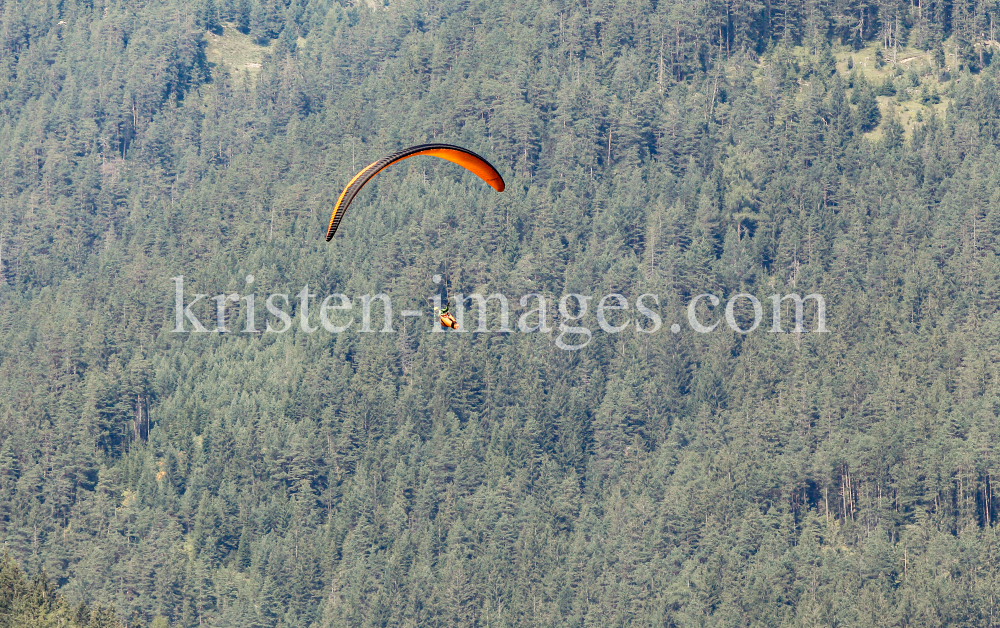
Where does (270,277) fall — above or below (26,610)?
above

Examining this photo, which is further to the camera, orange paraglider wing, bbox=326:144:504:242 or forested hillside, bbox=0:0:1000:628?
forested hillside, bbox=0:0:1000:628

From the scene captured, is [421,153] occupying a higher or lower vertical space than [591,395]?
higher

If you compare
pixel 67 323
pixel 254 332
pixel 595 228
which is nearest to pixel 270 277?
pixel 254 332

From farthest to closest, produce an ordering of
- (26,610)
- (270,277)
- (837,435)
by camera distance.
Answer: (270,277) < (837,435) < (26,610)

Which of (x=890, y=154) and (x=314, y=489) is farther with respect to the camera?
(x=890, y=154)

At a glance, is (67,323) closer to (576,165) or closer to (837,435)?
(576,165)

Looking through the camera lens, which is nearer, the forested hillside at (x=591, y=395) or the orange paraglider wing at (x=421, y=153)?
the orange paraglider wing at (x=421, y=153)

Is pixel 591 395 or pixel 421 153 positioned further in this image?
pixel 591 395

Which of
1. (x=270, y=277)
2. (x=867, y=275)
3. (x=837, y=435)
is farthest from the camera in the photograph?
(x=270, y=277)
